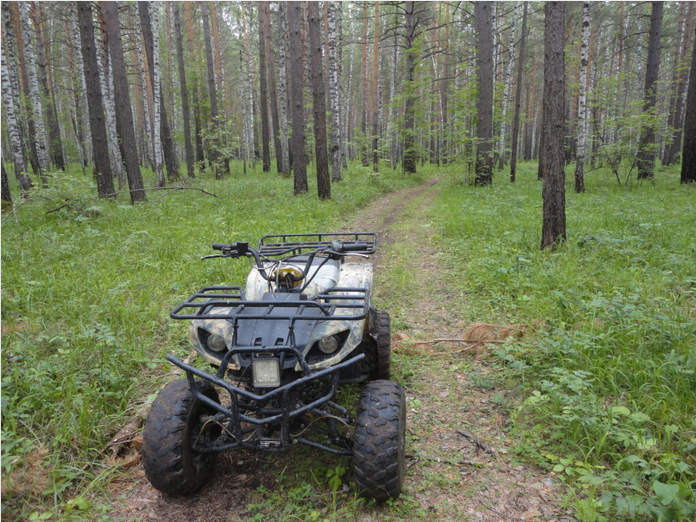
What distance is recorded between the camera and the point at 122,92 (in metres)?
12.5

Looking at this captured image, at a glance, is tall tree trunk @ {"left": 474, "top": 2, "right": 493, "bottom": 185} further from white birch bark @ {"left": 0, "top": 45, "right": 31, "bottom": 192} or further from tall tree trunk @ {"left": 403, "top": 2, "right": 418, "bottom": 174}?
white birch bark @ {"left": 0, "top": 45, "right": 31, "bottom": 192}

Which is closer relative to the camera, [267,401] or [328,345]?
[267,401]

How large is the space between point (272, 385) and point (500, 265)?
505cm

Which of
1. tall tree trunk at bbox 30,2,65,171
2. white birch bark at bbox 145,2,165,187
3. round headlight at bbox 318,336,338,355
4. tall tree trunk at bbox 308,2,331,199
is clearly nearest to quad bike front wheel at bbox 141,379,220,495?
round headlight at bbox 318,336,338,355

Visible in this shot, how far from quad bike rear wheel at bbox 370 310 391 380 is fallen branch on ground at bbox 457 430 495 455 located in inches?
30.5

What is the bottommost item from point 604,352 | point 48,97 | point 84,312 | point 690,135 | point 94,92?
point 604,352

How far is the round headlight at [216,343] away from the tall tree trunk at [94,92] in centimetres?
918

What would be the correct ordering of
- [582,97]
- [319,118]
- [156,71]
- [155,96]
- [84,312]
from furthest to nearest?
[155,96]
[156,71]
[582,97]
[319,118]
[84,312]

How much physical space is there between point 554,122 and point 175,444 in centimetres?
A: 702

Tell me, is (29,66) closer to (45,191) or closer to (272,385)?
(45,191)

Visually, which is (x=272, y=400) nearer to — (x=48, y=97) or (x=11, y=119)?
(x=11, y=119)

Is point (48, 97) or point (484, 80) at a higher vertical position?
point (48, 97)

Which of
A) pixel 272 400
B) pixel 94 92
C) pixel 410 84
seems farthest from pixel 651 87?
pixel 272 400

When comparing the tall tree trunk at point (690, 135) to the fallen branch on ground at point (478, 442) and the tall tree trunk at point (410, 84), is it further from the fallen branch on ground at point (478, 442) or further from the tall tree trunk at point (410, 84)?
the fallen branch on ground at point (478, 442)
